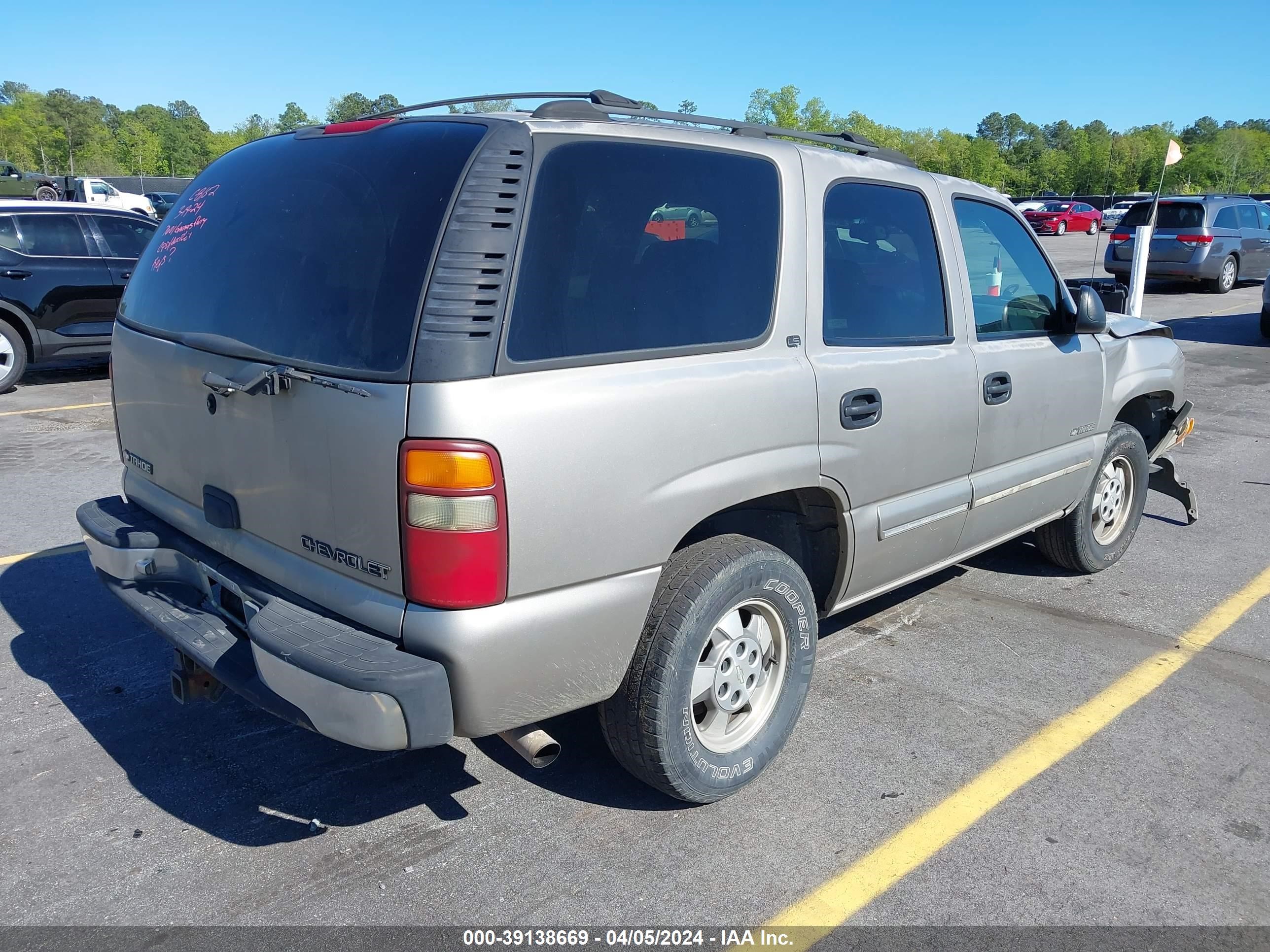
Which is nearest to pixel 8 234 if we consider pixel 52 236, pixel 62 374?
pixel 52 236

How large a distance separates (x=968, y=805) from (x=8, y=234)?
10426 mm

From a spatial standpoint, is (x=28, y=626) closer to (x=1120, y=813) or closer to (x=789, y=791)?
(x=789, y=791)

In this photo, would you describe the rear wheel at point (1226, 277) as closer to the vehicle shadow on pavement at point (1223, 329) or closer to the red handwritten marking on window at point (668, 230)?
the vehicle shadow on pavement at point (1223, 329)

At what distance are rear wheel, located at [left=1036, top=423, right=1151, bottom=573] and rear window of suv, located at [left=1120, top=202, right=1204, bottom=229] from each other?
1517 cm

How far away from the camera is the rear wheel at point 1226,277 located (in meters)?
19.2

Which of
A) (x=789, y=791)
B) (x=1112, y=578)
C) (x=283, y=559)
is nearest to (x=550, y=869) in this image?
(x=789, y=791)

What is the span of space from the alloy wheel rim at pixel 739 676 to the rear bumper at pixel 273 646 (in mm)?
890

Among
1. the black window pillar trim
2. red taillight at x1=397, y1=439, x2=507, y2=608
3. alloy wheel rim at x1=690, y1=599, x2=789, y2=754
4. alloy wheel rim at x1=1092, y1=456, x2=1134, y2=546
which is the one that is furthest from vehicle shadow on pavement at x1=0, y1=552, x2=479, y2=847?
alloy wheel rim at x1=1092, y1=456, x2=1134, y2=546

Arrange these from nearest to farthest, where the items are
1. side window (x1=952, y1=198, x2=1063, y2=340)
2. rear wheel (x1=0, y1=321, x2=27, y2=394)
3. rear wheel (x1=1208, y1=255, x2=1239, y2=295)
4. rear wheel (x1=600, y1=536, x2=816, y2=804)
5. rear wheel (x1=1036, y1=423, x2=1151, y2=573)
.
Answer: rear wheel (x1=600, y1=536, x2=816, y2=804), side window (x1=952, y1=198, x2=1063, y2=340), rear wheel (x1=1036, y1=423, x2=1151, y2=573), rear wheel (x1=0, y1=321, x2=27, y2=394), rear wheel (x1=1208, y1=255, x2=1239, y2=295)

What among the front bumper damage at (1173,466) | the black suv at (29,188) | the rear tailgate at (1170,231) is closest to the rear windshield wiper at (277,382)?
the front bumper damage at (1173,466)

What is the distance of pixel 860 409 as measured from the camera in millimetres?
3406

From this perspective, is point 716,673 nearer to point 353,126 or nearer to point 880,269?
point 880,269

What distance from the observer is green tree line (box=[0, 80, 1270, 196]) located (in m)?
73.9

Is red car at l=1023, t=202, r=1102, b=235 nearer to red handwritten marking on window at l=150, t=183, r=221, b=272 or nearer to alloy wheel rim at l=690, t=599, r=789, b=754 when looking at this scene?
alloy wheel rim at l=690, t=599, r=789, b=754
